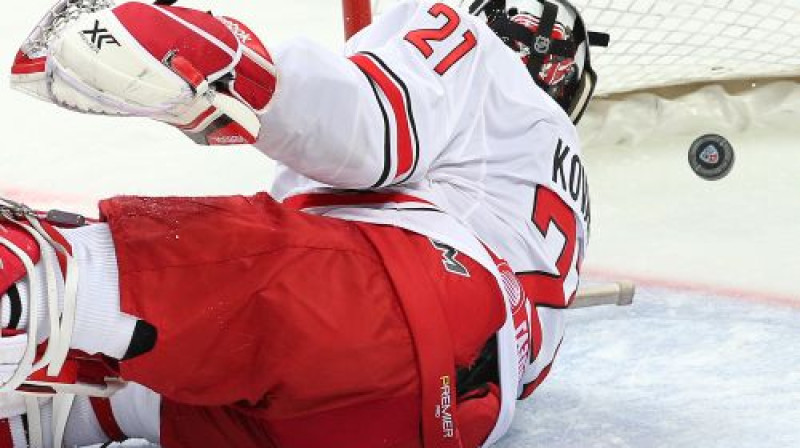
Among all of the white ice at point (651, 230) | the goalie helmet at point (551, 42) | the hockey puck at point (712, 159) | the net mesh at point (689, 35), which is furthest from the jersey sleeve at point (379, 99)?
the hockey puck at point (712, 159)

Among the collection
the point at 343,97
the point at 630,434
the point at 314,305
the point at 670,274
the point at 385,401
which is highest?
the point at 343,97

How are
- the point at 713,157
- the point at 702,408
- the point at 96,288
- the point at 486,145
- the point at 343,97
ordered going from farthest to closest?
the point at 713,157
the point at 702,408
the point at 486,145
the point at 343,97
the point at 96,288

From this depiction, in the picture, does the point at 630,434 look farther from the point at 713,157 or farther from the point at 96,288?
the point at 713,157

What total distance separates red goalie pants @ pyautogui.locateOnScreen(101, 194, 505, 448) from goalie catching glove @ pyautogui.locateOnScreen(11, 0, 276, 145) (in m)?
0.09

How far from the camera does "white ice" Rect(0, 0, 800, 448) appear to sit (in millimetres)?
1378

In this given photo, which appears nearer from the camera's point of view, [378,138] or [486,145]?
[378,138]

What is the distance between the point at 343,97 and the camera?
102cm

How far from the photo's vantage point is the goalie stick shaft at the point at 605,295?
170cm

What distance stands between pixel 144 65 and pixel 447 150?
0.42 meters

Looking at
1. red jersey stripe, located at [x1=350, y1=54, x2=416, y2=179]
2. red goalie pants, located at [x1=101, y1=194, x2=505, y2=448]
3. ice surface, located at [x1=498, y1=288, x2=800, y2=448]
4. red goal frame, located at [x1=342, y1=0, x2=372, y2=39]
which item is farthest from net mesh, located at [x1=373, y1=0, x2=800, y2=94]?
red goalie pants, located at [x1=101, y1=194, x2=505, y2=448]

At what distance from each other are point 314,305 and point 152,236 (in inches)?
5.3

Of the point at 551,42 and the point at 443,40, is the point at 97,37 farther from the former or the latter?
the point at 551,42

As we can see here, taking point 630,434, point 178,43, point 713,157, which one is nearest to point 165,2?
point 178,43

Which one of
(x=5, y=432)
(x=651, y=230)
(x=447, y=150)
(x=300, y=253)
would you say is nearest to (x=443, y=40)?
(x=447, y=150)
